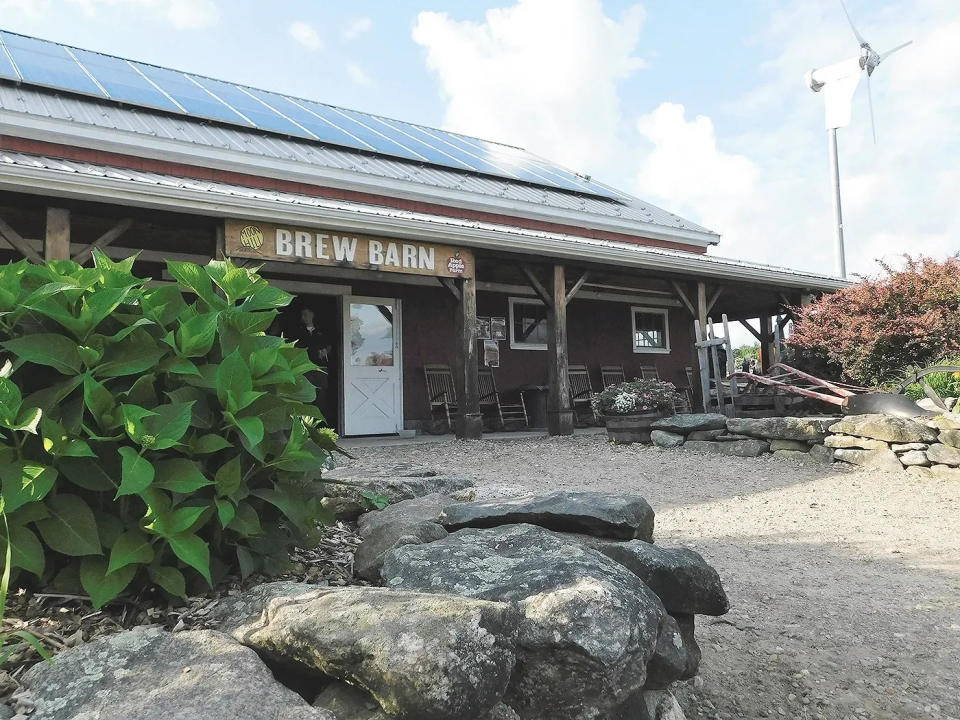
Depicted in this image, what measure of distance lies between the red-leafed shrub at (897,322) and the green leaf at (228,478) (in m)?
8.87

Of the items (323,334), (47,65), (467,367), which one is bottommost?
(467,367)

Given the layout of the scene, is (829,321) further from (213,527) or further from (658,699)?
(213,527)

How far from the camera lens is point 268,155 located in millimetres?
10188

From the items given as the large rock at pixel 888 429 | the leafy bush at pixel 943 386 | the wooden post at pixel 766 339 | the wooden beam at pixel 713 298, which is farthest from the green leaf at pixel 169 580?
the wooden post at pixel 766 339

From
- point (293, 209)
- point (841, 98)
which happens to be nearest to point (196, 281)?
point (293, 209)

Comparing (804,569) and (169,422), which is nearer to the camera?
(169,422)

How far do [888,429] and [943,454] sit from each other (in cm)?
49

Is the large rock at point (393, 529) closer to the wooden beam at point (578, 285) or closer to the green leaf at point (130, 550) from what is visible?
the green leaf at point (130, 550)

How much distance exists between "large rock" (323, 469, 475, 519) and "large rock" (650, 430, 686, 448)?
4.94 metres

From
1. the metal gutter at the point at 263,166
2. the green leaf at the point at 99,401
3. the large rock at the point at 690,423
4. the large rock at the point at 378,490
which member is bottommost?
the large rock at the point at 690,423

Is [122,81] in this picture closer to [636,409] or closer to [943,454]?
[636,409]

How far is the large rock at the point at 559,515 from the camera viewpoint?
242 cm

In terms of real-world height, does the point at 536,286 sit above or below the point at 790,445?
above

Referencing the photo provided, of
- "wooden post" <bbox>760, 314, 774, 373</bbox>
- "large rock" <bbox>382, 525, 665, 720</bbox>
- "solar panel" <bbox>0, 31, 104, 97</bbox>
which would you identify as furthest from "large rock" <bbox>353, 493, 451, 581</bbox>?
"wooden post" <bbox>760, 314, 774, 373</bbox>
